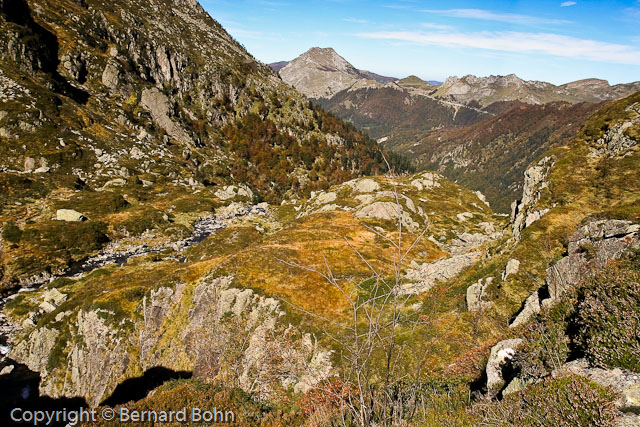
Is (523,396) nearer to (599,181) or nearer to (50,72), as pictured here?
(599,181)

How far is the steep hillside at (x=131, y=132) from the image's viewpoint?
76.2 metres

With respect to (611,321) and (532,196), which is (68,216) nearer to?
(532,196)

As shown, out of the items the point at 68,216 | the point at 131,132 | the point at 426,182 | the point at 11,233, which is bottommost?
the point at 11,233

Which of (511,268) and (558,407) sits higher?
(558,407)

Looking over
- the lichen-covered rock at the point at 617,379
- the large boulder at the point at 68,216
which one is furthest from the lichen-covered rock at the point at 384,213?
the large boulder at the point at 68,216

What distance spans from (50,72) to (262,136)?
86.3 metres

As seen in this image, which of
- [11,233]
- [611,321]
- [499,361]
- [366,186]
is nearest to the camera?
[611,321]

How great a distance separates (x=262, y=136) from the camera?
162 m

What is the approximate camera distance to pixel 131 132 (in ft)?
402

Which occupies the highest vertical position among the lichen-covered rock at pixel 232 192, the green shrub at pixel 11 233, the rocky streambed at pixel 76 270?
the lichen-covered rock at pixel 232 192

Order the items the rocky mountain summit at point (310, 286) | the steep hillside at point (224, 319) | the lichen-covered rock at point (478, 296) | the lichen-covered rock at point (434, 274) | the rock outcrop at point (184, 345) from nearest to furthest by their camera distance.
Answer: the rocky mountain summit at point (310, 286), the lichen-covered rock at point (478, 296), the rock outcrop at point (184, 345), the steep hillside at point (224, 319), the lichen-covered rock at point (434, 274)

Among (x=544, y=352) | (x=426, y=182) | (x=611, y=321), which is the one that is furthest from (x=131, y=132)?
(x=611, y=321)

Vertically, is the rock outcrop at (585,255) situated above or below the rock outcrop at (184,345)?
above

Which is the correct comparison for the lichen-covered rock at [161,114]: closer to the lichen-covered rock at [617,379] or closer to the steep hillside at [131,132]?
the steep hillside at [131,132]
